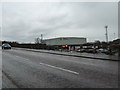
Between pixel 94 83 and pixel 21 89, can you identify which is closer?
pixel 21 89

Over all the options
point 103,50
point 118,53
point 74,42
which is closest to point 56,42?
point 74,42

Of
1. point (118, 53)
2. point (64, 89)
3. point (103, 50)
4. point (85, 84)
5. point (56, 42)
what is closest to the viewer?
point (64, 89)

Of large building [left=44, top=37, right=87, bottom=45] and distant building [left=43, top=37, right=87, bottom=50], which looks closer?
distant building [left=43, top=37, right=87, bottom=50]

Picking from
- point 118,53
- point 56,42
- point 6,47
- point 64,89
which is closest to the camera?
point 64,89

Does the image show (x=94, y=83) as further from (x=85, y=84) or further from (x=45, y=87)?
(x=45, y=87)

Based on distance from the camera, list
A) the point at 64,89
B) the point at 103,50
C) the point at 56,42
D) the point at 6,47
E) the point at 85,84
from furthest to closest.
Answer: the point at 56,42 → the point at 6,47 → the point at 103,50 → the point at 85,84 → the point at 64,89

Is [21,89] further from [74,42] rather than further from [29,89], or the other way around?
Answer: [74,42]

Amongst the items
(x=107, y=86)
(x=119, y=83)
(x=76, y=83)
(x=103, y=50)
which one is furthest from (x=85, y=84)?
(x=103, y=50)

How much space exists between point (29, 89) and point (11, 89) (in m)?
0.72

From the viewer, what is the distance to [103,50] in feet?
70.7

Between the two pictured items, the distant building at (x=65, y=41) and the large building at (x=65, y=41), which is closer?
the distant building at (x=65, y=41)

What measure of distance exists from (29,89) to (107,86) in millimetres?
3101

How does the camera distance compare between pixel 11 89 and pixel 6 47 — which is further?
pixel 6 47

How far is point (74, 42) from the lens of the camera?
290ft
